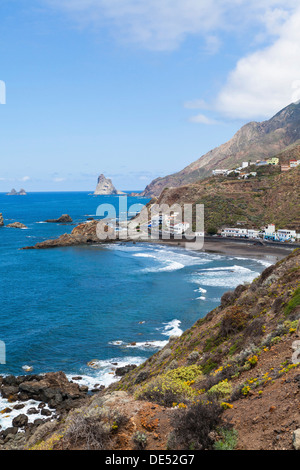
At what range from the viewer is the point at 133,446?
24.7ft

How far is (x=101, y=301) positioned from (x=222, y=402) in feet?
121

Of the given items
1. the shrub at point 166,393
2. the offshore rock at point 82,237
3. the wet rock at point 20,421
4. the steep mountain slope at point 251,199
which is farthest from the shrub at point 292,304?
the steep mountain slope at point 251,199

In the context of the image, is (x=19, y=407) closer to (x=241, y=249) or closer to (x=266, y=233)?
(x=241, y=249)

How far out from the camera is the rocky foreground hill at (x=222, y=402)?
7160 mm

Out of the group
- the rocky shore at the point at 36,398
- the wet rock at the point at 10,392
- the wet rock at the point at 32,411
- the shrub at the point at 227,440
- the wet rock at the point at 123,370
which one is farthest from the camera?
the wet rock at the point at 123,370

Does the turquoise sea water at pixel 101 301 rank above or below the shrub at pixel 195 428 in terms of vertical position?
below

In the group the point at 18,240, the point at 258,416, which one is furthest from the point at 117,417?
the point at 18,240

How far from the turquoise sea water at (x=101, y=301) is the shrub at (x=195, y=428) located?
20147 mm

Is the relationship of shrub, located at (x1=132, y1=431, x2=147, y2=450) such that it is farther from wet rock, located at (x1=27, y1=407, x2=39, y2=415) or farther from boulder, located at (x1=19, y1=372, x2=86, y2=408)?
wet rock, located at (x1=27, y1=407, x2=39, y2=415)

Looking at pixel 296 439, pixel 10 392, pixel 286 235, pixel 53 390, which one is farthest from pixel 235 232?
pixel 296 439

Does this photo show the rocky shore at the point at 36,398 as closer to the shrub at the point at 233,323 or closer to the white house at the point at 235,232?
the shrub at the point at 233,323

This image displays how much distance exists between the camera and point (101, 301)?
4456 centimetres

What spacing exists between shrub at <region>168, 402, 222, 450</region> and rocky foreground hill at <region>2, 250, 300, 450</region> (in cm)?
2
